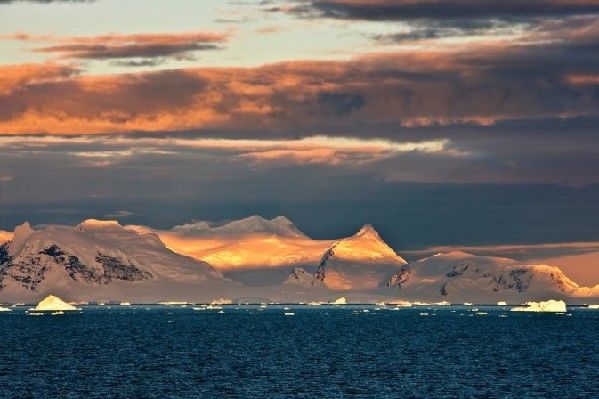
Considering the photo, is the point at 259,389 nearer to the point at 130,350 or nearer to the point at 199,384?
the point at 199,384

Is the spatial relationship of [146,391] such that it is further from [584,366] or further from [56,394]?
[584,366]

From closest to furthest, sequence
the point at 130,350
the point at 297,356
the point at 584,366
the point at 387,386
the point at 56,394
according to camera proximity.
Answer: the point at 56,394 < the point at 387,386 < the point at 584,366 < the point at 297,356 < the point at 130,350

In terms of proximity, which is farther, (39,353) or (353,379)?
(39,353)

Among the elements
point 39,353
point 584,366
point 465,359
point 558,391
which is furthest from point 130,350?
point 558,391

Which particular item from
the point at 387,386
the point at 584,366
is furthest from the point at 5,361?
the point at 584,366

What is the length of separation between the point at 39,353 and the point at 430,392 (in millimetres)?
77434

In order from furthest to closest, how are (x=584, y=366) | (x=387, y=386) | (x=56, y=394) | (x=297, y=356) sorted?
(x=297, y=356)
(x=584, y=366)
(x=387, y=386)
(x=56, y=394)

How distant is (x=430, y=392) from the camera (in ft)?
416

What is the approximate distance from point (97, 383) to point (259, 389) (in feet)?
59.9

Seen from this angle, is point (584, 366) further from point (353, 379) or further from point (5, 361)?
point (5, 361)

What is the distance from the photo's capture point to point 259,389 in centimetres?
12862

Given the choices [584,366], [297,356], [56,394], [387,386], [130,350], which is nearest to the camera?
[56,394]

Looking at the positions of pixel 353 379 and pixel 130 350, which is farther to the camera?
pixel 130 350

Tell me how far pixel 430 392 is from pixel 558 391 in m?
13.5
